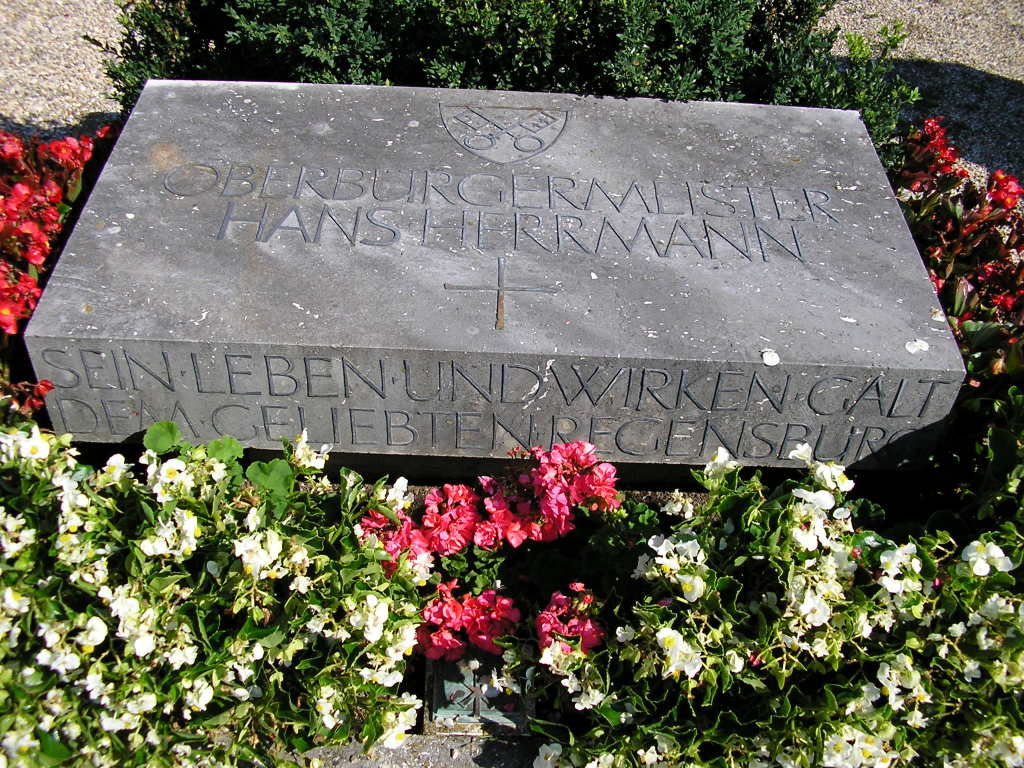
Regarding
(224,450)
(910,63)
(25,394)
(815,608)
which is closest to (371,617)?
(224,450)

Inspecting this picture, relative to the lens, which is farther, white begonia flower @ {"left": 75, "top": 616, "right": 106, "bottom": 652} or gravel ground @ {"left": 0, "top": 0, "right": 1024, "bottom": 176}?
gravel ground @ {"left": 0, "top": 0, "right": 1024, "bottom": 176}

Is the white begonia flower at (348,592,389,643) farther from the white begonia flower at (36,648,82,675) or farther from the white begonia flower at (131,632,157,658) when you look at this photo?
the white begonia flower at (36,648,82,675)

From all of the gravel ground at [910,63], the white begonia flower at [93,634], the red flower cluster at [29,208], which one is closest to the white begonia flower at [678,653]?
the white begonia flower at [93,634]

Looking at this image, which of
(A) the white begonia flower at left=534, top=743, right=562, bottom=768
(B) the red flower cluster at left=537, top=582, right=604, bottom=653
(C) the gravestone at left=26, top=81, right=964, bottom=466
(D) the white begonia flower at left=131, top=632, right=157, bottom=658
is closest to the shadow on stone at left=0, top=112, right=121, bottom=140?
(C) the gravestone at left=26, top=81, right=964, bottom=466

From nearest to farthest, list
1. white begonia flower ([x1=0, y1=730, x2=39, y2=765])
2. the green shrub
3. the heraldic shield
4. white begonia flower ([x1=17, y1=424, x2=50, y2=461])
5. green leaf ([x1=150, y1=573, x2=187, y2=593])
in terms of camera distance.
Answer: white begonia flower ([x1=0, y1=730, x2=39, y2=765]), green leaf ([x1=150, y1=573, x2=187, y2=593]), white begonia flower ([x1=17, y1=424, x2=50, y2=461]), the heraldic shield, the green shrub

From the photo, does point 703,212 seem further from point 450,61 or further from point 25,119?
point 25,119

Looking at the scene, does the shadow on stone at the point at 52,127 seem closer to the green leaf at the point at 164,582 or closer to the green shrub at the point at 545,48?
the green shrub at the point at 545,48

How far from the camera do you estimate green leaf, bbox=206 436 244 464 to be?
267cm

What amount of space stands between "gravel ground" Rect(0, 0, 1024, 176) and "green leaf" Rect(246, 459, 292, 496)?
350cm

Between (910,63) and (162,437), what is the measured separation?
5407 mm

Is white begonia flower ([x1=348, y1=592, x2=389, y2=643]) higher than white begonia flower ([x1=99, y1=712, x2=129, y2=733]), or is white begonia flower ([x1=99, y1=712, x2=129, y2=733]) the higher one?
white begonia flower ([x1=348, y1=592, x2=389, y2=643])

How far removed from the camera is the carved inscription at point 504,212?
3.10 m

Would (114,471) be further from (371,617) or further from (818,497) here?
(818,497)

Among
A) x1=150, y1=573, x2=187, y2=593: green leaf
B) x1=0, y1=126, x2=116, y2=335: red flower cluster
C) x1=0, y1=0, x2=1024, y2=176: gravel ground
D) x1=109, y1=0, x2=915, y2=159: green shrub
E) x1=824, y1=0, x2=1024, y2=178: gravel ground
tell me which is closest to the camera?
x1=150, y1=573, x2=187, y2=593: green leaf
